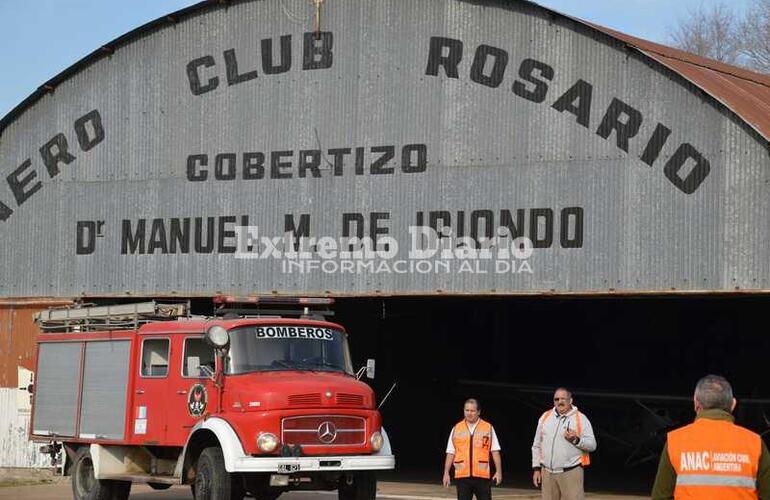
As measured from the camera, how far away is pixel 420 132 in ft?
76.0

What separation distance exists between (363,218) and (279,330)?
6976 mm

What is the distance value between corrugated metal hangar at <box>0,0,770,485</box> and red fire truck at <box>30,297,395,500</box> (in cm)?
518

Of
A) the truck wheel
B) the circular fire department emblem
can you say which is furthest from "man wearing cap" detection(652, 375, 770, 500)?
the circular fire department emblem

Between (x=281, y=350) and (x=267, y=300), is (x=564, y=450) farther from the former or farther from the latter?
(x=267, y=300)

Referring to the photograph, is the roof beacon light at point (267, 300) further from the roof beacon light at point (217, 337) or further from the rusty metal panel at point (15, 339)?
the rusty metal panel at point (15, 339)

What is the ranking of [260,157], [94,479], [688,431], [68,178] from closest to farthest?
[688,431]
[94,479]
[260,157]
[68,178]

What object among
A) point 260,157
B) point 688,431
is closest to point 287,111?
point 260,157

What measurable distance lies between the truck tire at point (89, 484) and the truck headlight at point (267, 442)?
4.09m

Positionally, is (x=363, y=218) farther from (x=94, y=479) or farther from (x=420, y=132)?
(x=94, y=479)

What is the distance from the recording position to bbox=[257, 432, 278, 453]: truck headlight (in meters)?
15.6

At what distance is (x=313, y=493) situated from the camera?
2250 centimetres

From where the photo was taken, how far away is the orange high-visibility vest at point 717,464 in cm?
782

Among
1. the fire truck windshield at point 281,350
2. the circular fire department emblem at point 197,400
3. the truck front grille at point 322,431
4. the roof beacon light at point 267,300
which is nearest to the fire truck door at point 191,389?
the circular fire department emblem at point 197,400

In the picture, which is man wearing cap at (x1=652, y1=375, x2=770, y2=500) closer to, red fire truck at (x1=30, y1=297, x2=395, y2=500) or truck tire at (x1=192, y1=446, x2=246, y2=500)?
red fire truck at (x1=30, y1=297, x2=395, y2=500)
